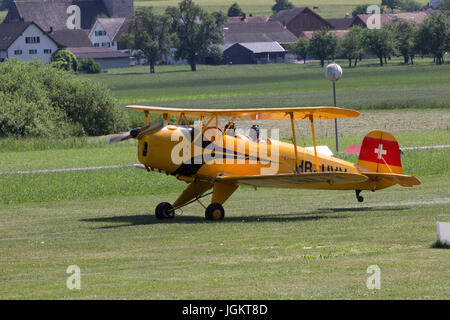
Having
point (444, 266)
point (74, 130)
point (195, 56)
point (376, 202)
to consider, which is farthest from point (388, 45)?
point (444, 266)

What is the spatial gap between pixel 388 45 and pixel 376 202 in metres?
124

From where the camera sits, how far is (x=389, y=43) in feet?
462

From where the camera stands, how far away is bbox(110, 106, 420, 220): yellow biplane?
59.5 feet

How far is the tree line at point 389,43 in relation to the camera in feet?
440

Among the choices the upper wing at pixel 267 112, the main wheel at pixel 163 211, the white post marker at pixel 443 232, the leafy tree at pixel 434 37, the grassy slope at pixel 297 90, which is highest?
the leafy tree at pixel 434 37

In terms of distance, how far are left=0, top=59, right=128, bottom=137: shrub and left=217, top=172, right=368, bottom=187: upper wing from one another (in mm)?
30187

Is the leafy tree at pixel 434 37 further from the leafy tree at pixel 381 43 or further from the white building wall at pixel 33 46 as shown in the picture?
the white building wall at pixel 33 46

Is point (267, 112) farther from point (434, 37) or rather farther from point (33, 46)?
point (33, 46)

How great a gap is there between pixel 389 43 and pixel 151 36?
45687mm

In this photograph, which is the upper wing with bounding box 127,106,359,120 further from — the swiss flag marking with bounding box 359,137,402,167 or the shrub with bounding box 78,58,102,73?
the shrub with bounding box 78,58,102,73

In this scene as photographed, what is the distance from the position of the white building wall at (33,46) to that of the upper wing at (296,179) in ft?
463

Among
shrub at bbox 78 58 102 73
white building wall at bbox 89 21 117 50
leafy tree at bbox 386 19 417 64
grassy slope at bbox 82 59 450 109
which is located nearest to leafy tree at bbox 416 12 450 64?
leafy tree at bbox 386 19 417 64

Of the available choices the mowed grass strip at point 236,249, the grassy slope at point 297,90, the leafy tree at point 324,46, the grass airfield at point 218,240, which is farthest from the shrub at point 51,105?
the leafy tree at point 324,46

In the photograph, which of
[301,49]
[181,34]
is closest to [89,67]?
[181,34]
